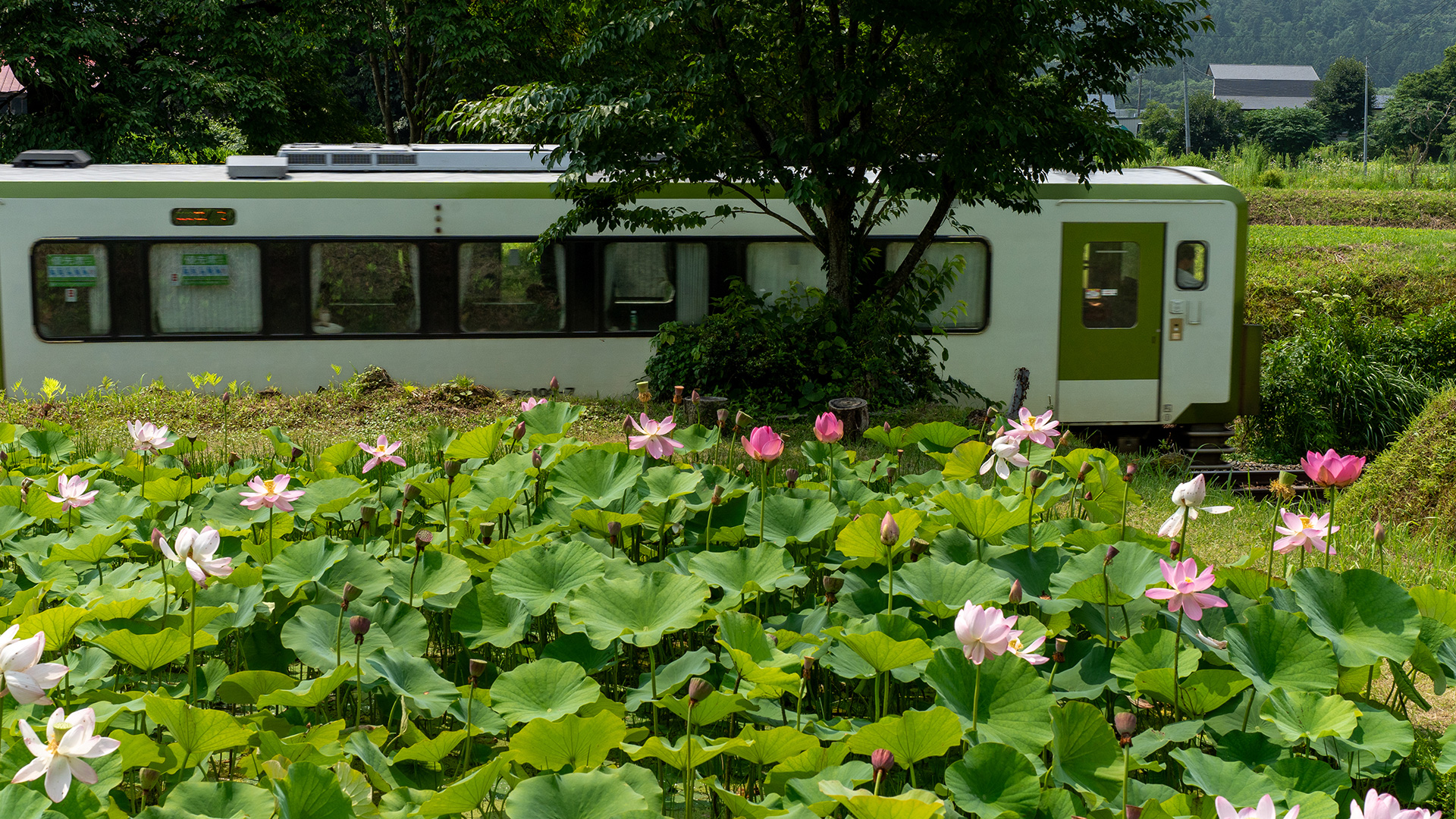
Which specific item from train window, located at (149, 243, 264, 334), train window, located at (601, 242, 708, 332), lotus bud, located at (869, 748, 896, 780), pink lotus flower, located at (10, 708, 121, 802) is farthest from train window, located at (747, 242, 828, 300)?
pink lotus flower, located at (10, 708, 121, 802)

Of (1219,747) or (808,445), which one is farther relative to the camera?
(808,445)

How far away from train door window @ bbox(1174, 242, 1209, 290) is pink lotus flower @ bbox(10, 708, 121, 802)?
442 inches

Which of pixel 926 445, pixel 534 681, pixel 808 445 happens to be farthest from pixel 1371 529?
pixel 534 681

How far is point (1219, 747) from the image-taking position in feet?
9.02

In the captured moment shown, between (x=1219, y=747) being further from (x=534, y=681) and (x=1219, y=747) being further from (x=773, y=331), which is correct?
(x=773, y=331)

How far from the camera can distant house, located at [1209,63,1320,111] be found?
146m

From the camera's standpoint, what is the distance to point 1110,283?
38.1 ft

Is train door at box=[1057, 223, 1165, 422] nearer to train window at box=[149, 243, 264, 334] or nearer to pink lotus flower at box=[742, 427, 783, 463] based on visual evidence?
train window at box=[149, 243, 264, 334]

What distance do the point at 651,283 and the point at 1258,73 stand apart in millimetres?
160186

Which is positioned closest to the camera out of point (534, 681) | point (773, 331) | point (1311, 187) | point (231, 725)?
point (231, 725)

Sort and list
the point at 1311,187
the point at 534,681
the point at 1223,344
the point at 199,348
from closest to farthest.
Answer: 1. the point at 534,681
2. the point at 199,348
3. the point at 1223,344
4. the point at 1311,187

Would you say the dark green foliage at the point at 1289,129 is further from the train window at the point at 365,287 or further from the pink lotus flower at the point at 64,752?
the pink lotus flower at the point at 64,752

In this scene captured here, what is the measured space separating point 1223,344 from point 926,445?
8.05m

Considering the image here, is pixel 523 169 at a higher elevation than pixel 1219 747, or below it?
higher
